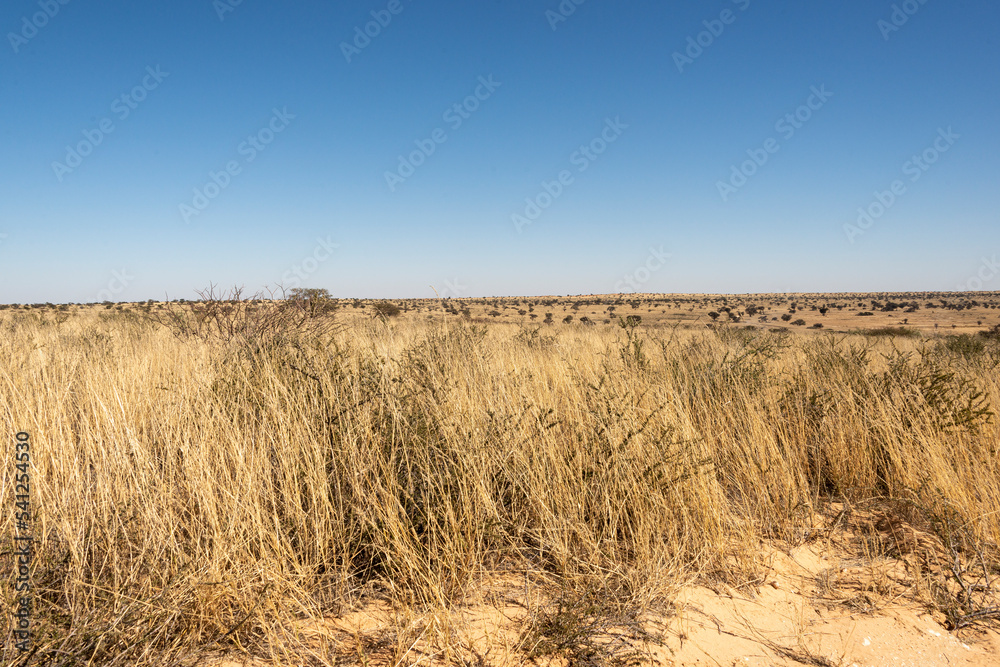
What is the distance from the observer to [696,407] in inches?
162

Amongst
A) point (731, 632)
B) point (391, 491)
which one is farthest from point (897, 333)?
point (391, 491)

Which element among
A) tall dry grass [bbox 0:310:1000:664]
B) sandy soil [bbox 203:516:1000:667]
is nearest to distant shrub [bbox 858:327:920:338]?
tall dry grass [bbox 0:310:1000:664]

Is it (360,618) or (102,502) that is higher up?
(102,502)

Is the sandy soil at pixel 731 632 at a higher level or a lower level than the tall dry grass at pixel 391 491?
→ lower

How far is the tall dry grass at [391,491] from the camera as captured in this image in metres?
1.92

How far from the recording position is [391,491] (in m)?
2.34

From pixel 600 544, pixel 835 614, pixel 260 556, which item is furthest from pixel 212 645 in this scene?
pixel 835 614

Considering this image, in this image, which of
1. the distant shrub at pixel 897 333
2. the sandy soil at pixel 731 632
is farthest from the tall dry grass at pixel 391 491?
the distant shrub at pixel 897 333

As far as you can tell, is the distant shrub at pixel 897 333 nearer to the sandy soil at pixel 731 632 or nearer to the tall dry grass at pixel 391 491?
the tall dry grass at pixel 391 491

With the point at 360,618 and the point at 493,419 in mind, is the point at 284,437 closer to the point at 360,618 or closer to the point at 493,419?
the point at 360,618

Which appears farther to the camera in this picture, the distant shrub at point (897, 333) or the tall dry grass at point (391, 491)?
the distant shrub at point (897, 333)

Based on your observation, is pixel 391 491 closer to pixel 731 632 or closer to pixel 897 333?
pixel 731 632

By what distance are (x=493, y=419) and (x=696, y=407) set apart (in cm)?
227

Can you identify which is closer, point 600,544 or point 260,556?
point 260,556
